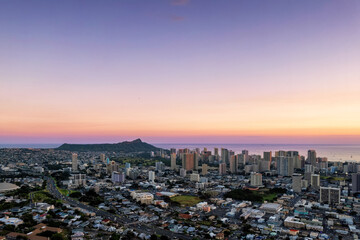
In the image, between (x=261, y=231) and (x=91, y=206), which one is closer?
(x=261, y=231)

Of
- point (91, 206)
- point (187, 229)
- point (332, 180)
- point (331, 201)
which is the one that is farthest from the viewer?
point (332, 180)

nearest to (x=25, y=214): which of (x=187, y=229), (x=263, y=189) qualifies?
(x=187, y=229)

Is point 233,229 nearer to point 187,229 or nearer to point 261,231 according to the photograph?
point 261,231

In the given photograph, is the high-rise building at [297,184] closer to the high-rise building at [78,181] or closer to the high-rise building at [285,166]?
the high-rise building at [285,166]

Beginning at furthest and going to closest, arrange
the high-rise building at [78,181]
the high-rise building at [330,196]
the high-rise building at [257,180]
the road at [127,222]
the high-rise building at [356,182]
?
1. the high-rise building at [257,180]
2. the high-rise building at [78,181]
3. the high-rise building at [356,182]
4. the high-rise building at [330,196]
5. the road at [127,222]

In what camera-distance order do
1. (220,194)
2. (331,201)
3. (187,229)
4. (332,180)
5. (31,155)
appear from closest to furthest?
(187,229)
(331,201)
(220,194)
(332,180)
(31,155)

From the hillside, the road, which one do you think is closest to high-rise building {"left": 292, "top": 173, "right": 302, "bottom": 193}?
the road

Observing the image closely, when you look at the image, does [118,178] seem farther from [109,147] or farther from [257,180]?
[109,147]

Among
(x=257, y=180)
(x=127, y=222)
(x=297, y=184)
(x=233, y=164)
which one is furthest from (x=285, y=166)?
(x=127, y=222)

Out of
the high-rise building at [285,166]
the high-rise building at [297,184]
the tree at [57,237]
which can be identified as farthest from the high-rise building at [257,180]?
the tree at [57,237]
